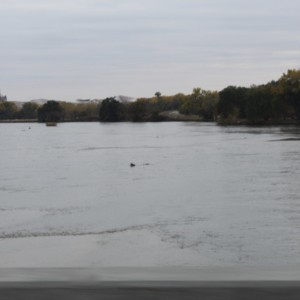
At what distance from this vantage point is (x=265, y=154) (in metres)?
48.2

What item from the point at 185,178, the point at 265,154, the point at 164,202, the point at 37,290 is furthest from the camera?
the point at 265,154

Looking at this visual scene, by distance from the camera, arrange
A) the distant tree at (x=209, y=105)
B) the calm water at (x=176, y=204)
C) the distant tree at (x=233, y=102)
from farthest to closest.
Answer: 1. the distant tree at (x=209, y=105)
2. the distant tree at (x=233, y=102)
3. the calm water at (x=176, y=204)

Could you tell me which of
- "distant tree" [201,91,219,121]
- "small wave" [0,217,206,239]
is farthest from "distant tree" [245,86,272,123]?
"small wave" [0,217,206,239]

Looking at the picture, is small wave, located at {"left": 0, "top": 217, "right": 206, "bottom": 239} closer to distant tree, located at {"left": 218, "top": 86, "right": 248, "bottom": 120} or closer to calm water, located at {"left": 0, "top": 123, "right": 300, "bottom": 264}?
calm water, located at {"left": 0, "top": 123, "right": 300, "bottom": 264}

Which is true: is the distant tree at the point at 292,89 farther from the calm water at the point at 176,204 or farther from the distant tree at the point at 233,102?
the calm water at the point at 176,204

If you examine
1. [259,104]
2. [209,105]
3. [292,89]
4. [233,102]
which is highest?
[292,89]

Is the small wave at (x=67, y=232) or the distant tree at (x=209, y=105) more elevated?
the distant tree at (x=209, y=105)

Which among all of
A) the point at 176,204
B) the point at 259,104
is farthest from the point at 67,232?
the point at 259,104

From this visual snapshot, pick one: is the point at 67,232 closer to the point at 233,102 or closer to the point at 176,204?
the point at 176,204

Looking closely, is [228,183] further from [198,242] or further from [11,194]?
[198,242]

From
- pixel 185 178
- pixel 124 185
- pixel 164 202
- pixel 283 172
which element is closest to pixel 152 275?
pixel 164 202

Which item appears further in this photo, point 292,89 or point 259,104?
point 259,104

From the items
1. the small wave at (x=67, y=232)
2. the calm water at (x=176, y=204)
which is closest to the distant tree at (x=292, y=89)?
the calm water at (x=176, y=204)

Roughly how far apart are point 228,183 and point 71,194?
850cm
